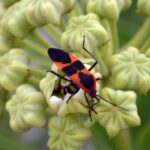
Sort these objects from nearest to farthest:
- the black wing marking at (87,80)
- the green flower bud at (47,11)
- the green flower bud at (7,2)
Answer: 1. the black wing marking at (87,80)
2. the green flower bud at (47,11)
3. the green flower bud at (7,2)

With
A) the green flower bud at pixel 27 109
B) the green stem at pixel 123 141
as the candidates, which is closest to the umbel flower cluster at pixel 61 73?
the green flower bud at pixel 27 109

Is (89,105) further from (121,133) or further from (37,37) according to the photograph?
(37,37)

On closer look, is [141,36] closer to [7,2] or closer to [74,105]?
[74,105]

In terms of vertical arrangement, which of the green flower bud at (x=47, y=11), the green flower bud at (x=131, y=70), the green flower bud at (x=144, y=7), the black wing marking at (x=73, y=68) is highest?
the green flower bud at (x=47, y=11)

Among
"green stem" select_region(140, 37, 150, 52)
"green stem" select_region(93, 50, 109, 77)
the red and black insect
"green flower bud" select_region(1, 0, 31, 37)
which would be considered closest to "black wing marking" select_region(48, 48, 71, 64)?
the red and black insect

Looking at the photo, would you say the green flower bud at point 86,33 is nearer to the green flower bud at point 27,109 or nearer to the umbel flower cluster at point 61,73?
the umbel flower cluster at point 61,73

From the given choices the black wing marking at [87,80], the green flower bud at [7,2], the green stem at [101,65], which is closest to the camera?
the black wing marking at [87,80]

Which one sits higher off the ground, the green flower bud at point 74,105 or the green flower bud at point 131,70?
the green flower bud at point 74,105
